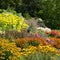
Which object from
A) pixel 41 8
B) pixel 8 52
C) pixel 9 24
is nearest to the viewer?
pixel 8 52

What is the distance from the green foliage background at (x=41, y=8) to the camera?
94.8 ft

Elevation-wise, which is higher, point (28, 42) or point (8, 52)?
point (8, 52)

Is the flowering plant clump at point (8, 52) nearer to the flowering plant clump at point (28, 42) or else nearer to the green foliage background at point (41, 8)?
the flowering plant clump at point (28, 42)

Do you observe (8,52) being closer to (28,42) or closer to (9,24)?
(28,42)

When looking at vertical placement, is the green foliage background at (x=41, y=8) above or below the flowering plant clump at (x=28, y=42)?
below

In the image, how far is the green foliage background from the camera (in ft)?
94.8

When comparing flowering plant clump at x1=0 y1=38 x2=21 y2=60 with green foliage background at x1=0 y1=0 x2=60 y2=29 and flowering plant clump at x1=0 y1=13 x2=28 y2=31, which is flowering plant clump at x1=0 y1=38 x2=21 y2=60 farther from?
green foliage background at x1=0 y1=0 x2=60 y2=29

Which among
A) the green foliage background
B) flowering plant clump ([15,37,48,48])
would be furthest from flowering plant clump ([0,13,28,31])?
the green foliage background

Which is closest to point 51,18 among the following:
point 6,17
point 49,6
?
point 49,6

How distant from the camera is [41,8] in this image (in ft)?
103

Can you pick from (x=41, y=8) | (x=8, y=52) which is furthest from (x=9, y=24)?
(x=41, y=8)

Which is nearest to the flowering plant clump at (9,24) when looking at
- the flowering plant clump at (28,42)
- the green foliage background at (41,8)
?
the flowering plant clump at (28,42)

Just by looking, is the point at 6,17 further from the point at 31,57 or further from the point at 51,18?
the point at 31,57

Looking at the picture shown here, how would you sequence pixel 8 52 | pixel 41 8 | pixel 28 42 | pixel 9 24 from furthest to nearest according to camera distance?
pixel 41 8 → pixel 9 24 → pixel 28 42 → pixel 8 52
